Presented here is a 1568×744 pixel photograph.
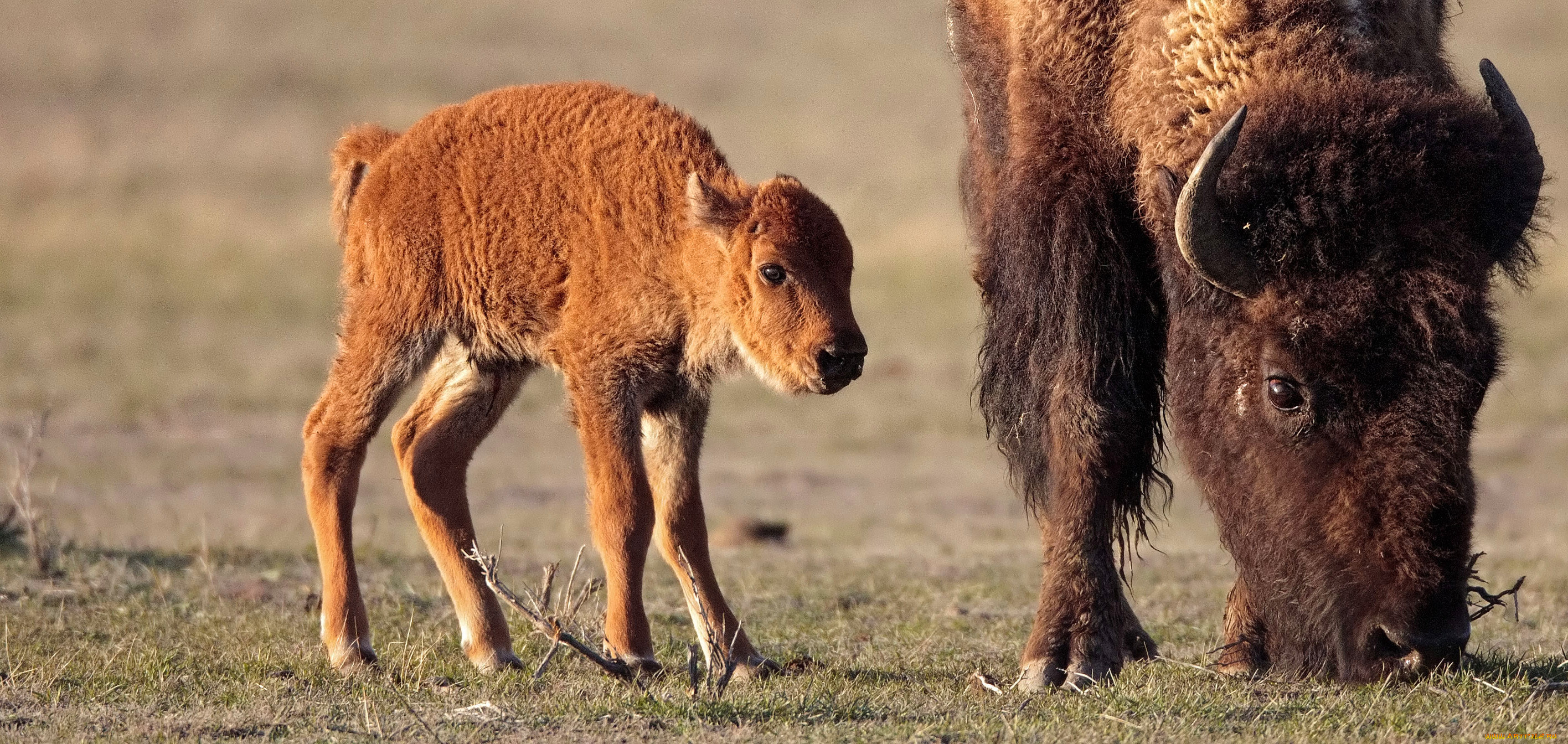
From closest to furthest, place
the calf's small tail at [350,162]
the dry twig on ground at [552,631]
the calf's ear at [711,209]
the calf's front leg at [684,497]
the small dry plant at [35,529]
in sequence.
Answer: the dry twig on ground at [552,631], the calf's ear at [711,209], the calf's front leg at [684,497], the calf's small tail at [350,162], the small dry plant at [35,529]

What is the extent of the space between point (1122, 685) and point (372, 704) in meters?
2.34

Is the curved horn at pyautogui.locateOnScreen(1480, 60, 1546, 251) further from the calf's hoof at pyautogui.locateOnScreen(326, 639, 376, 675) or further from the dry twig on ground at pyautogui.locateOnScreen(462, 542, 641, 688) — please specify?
the calf's hoof at pyautogui.locateOnScreen(326, 639, 376, 675)

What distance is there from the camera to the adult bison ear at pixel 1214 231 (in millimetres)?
5031

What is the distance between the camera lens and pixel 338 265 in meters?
25.1

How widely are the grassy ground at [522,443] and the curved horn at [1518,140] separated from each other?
1378 millimetres

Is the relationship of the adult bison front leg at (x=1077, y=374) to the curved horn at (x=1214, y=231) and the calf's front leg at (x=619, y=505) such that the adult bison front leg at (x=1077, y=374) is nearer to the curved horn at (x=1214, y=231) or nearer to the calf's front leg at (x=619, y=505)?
the curved horn at (x=1214, y=231)

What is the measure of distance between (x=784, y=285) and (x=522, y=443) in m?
11.3

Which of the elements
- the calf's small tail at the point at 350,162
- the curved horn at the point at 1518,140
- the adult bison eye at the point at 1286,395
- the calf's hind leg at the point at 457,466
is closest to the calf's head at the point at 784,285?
the calf's hind leg at the point at 457,466

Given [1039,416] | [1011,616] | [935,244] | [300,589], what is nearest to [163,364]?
[935,244]

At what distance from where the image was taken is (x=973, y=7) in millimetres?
6652

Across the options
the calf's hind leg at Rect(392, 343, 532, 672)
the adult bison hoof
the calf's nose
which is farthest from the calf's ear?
the adult bison hoof

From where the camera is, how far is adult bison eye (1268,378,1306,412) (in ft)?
16.8

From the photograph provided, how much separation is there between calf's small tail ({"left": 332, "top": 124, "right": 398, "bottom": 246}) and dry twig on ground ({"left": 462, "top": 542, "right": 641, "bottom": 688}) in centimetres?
163

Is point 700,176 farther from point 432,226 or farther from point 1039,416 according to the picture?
point 1039,416
